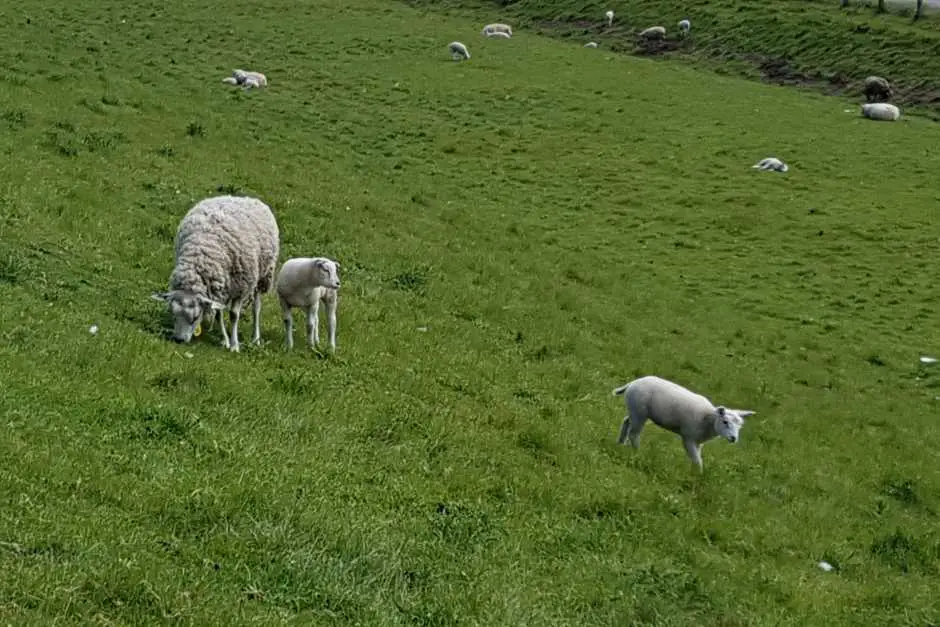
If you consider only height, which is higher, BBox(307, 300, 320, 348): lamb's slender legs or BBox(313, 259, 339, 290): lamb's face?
BBox(313, 259, 339, 290): lamb's face

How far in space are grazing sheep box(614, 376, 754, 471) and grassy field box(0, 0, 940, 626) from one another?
1.24ft

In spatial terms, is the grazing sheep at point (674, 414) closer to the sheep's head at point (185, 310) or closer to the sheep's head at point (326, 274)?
the sheep's head at point (326, 274)

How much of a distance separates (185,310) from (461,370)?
449 centimetres

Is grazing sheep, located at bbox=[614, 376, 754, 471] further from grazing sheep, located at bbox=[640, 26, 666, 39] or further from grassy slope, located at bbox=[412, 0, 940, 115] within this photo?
grazing sheep, located at bbox=[640, 26, 666, 39]

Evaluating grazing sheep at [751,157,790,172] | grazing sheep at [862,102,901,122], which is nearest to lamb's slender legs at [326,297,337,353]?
grazing sheep at [751,157,790,172]

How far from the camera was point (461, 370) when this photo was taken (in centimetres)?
1431

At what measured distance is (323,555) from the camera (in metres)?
7.01

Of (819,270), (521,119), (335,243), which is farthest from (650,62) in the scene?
(335,243)

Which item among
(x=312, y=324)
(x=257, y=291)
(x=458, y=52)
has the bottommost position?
(x=458, y=52)

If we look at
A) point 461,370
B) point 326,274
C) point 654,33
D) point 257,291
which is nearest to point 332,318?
point 326,274

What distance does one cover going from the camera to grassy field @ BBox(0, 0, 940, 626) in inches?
279

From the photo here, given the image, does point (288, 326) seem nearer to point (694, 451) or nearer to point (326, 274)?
point (326, 274)

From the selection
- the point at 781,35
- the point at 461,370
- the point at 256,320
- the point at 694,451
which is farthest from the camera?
the point at 781,35

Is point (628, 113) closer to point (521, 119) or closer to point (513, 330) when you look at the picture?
point (521, 119)
